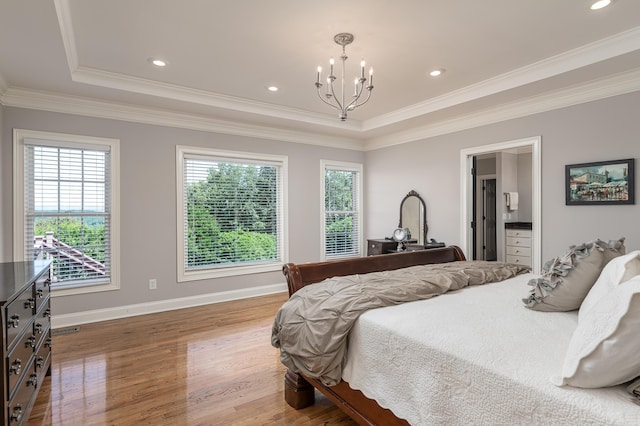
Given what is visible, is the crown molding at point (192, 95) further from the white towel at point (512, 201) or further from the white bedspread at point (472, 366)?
the white towel at point (512, 201)

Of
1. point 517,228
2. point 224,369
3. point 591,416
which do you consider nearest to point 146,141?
point 224,369

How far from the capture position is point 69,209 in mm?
3951

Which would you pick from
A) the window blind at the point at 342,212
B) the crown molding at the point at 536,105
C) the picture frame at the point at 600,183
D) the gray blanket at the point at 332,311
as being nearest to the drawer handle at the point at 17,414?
the gray blanket at the point at 332,311

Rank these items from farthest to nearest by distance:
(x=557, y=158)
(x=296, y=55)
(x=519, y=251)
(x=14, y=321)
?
(x=519, y=251) → (x=557, y=158) → (x=296, y=55) → (x=14, y=321)

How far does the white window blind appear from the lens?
3.79 m

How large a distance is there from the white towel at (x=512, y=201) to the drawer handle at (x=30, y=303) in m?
7.12

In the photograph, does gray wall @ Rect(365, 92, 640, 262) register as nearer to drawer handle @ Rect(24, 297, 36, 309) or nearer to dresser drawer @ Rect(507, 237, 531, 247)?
dresser drawer @ Rect(507, 237, 531, 247)

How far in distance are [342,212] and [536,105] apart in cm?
328

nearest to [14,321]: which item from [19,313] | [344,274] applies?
[19,313]

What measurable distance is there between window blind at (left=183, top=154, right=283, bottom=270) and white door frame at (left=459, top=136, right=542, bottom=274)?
106 inches

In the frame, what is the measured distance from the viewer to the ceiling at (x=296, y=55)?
99.0 inches

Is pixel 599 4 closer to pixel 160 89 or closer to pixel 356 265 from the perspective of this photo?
pixel 356 265

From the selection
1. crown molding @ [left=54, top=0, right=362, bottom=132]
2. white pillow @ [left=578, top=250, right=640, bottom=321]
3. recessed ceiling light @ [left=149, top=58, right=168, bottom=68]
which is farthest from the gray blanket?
recessed ceiling light @ [left=149, top=58, right=168, bottom=68]

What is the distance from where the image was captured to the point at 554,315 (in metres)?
1.80
